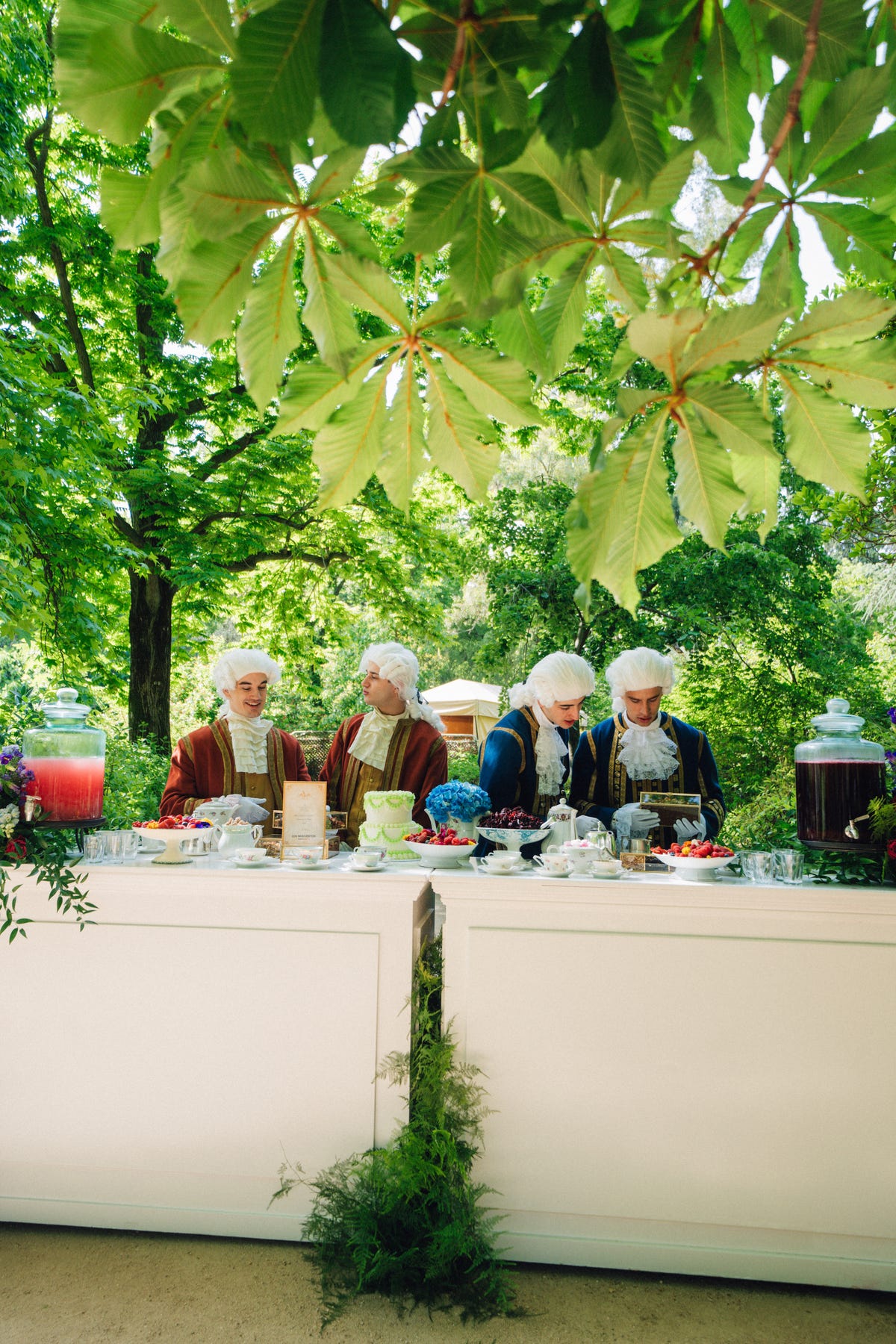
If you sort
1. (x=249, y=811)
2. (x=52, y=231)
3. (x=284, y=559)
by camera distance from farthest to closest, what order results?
1. (x=284, y=559)
2. (x=52, y=231)
3. (x=249, y=811)

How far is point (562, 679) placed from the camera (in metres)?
3.84

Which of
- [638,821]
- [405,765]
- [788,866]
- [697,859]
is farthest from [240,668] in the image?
[788,866]

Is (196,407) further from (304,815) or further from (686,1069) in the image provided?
(686,1069)

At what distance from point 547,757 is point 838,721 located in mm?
1463

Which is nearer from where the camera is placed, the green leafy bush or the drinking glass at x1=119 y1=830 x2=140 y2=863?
the drinking glass at x1=119 y1=830 x2=140 y2=863

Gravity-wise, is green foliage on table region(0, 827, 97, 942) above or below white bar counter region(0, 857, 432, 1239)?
above

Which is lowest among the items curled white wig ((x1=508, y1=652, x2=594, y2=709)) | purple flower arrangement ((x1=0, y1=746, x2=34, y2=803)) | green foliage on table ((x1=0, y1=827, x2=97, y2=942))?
green foliage on table ((x1=0, y1=827, x2=97, y2=942))

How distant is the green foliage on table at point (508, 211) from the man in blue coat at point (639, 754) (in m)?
2.99

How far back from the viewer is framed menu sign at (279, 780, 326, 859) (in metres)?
2.97

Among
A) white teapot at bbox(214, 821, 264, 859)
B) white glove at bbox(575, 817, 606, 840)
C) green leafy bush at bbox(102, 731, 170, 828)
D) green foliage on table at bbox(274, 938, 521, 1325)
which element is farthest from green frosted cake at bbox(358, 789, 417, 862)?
green leafy bush at bbox(102, 731, 170, 828)

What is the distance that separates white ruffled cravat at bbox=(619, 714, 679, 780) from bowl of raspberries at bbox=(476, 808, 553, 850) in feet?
3.25

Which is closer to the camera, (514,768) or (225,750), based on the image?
(514,768)

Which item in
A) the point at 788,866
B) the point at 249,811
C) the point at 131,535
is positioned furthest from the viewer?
the point at 131,535

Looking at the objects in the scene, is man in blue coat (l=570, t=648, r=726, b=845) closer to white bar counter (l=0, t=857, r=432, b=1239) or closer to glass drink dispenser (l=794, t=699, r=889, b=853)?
glass drink dispenser (l=794, t=699, r=889, b=853)
